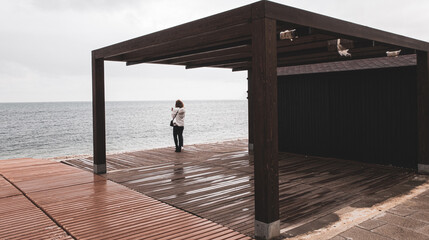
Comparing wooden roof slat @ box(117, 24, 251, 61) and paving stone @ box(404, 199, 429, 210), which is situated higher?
wooden roof slat @ box(117, 24, 251, 61)

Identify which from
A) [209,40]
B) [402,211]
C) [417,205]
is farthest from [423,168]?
[209,40]

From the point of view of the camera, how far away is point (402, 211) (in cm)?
400

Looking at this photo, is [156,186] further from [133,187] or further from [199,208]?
[199,208]

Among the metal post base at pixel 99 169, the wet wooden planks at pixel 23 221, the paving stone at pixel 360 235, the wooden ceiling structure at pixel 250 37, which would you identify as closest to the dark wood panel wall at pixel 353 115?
the wooden ceiling structure at pixel 250 37

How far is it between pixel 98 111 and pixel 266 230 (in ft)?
15.3

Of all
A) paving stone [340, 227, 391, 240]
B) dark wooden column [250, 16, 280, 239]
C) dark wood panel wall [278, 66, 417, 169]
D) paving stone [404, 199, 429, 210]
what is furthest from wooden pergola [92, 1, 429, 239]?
paving stone [404, 199, 429, 210]

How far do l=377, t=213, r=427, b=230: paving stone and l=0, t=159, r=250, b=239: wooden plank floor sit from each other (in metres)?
1.83

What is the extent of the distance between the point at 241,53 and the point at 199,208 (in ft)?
11.5

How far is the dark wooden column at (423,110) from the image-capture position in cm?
A: 604

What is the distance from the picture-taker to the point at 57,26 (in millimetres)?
73125

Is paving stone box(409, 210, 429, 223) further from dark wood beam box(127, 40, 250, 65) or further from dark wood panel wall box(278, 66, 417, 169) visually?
dark wood beam box(127, 40, 250, 65)

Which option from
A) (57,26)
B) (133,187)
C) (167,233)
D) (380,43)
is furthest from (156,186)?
(57,26)

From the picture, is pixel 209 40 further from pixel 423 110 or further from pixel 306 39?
pixel 423 110

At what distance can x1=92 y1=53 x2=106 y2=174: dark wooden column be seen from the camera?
6.48 m
